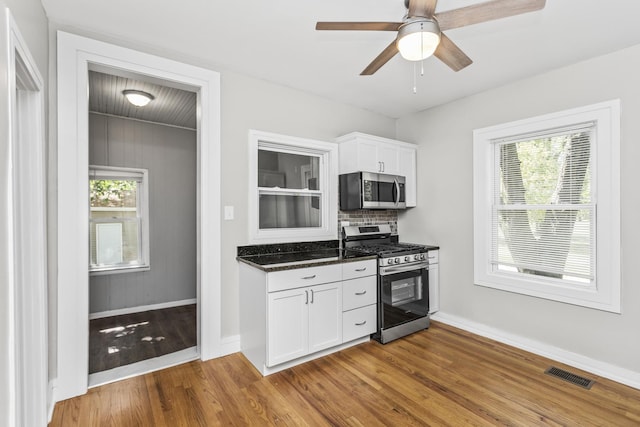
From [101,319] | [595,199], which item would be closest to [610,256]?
[595,199]

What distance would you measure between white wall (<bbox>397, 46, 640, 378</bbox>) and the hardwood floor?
328mm

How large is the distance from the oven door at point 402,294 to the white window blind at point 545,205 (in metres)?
0.79

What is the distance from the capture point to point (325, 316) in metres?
2.76

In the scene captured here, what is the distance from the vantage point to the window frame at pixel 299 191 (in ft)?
9.93

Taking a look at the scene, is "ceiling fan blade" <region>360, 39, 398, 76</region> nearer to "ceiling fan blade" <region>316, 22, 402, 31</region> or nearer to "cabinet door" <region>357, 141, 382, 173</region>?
"ceiling fan blade" <region>316, 22, 402, 31</region>

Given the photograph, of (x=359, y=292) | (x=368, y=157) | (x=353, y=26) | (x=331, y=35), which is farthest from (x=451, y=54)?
(x=359, y=292)

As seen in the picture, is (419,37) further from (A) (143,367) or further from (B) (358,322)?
(A) (143,367)

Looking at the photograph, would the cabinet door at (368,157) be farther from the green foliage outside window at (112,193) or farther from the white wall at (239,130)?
the green foliage outside window at (112,193)

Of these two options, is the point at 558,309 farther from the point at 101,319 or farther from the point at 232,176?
the point at 101,319

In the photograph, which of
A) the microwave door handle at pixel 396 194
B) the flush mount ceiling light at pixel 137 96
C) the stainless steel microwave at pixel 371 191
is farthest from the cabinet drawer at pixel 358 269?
the flush mount ceiling light at pixel 137 96

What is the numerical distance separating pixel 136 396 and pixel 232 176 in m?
1.88

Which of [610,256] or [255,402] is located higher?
[610,256]

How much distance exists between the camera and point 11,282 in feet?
4.26

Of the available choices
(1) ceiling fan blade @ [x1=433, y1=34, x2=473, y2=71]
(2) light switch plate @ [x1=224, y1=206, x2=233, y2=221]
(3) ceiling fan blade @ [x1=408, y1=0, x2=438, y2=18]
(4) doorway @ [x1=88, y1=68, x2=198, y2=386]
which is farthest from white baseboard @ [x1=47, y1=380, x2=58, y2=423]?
(1) ceiling fan blade @ [x1=433, y1=34, x2=473, y2=71]
